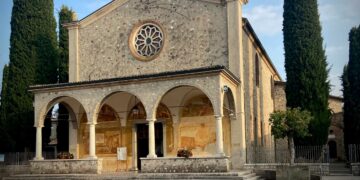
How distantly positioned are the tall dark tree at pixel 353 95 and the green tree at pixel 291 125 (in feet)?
13.6

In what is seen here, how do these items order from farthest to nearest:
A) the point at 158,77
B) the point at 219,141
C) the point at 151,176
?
the point at 158,77 → the point at 151,176 → the point at 219,141

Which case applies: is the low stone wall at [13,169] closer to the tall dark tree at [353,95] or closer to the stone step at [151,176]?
the stone step at [151,176]

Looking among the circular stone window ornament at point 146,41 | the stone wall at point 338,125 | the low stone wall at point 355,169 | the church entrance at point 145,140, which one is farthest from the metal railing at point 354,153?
the stone wall at point 338,125

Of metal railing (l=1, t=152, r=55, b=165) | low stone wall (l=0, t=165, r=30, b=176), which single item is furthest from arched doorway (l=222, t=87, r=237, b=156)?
metal railing (l=1, t=152, r=55, b=165)

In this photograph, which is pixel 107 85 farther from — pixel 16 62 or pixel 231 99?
pixel 16 62

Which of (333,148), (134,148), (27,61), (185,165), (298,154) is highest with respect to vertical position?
(27,61)

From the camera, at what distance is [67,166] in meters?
19.3

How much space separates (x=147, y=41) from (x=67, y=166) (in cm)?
727

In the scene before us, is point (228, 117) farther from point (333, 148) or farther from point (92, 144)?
point (333, 148)

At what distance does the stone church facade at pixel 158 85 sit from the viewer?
18250mm

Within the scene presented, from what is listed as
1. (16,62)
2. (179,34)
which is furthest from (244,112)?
(16,62)

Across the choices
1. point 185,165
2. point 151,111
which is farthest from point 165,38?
point 185,165

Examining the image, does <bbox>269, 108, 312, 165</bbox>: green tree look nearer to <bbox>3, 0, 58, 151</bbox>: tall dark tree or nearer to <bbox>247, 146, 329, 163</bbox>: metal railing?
<bbox>247, 146, 329, 163</bbox>: metal railing

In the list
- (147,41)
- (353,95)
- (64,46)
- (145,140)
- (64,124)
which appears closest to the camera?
(147,41)
